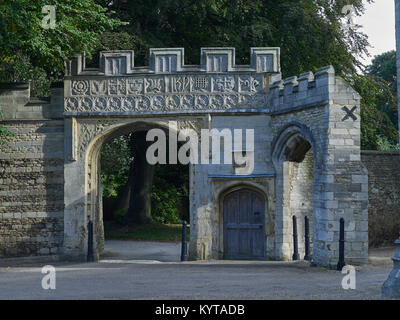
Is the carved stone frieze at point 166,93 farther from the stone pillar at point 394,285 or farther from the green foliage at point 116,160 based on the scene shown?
the green foliage at point 116,160

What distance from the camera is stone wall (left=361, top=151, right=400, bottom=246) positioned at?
18.2m

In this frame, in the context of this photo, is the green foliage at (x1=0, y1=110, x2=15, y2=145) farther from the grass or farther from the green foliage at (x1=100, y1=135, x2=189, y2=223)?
the green foliage at (x1=100, y1=135, x2=189, y2=223)

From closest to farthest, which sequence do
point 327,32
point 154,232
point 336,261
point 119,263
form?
point 336,261 < point 119,263 < point 327,32 < point 154,232

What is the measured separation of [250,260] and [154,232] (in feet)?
29.4

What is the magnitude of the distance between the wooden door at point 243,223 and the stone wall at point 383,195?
3.74 metres

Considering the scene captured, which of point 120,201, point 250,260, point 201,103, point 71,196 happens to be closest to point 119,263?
point 71,196

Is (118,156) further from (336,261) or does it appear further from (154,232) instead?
(336,261)

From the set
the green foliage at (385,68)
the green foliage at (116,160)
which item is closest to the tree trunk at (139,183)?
the green foliage at (116,160)

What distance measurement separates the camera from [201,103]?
16.5 metres

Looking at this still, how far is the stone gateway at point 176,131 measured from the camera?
16.4m

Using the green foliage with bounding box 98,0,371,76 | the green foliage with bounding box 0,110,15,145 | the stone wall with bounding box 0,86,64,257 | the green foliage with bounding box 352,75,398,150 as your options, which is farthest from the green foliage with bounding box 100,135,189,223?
the green foliage with bounding box 0,110,15,145

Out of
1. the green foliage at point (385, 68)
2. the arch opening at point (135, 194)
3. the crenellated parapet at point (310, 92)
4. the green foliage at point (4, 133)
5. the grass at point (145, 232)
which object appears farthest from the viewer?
the green foliage at point (385, 68)

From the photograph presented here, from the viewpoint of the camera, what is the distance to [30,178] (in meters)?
16.8

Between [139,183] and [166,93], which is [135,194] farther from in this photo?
[166,93]
